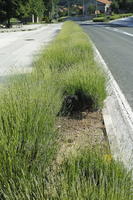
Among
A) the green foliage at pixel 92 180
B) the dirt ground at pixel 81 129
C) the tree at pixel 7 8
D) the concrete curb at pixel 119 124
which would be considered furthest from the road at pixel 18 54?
the tree at pixel 7 8

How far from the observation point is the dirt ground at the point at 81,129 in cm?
360

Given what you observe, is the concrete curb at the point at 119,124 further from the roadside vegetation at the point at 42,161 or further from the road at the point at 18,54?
the road at the point at 18,54

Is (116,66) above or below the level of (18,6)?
below

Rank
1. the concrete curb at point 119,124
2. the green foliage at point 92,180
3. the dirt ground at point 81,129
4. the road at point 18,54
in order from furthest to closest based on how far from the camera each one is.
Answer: the road at point 18,54, the dirt ground at point 81,129, the concrete curb at point 119,124, the green foliage at point 92,180

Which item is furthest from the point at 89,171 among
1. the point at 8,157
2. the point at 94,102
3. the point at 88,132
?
the point at 94,102

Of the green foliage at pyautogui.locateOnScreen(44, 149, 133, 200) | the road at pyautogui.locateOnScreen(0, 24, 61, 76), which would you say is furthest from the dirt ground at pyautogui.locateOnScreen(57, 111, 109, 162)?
the road at pyautogui.locateOnScreen(0, 24, 61, 76)

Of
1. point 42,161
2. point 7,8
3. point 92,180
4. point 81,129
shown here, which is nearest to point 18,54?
point 81,129

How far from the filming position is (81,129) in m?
4.12

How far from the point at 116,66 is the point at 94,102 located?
583 cm

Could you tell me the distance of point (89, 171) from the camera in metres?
2.20

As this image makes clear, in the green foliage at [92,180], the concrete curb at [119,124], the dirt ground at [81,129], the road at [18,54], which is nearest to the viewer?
the green foliage at [92,180]

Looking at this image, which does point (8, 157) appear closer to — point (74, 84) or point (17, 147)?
point (17, 147)

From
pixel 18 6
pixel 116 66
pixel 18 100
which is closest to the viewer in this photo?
pixel 18 100

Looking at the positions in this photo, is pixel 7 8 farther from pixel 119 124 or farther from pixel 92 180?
pixel 92 180
